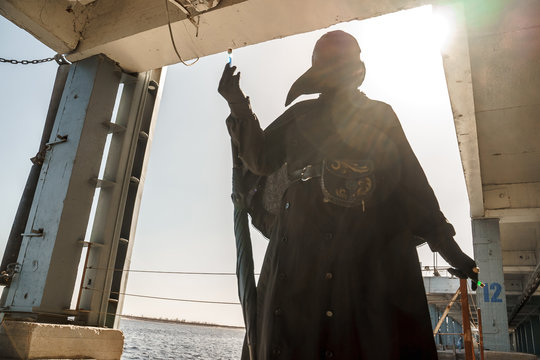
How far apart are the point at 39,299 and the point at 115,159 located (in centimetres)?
136

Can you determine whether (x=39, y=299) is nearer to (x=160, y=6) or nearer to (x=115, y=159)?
(x=115, y=159)

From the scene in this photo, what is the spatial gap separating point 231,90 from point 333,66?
0.38 m

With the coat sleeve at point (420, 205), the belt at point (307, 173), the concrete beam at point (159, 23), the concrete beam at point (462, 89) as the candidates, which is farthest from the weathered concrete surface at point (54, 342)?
the concrete beam at point (462, 89)

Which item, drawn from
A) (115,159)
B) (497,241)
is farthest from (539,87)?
(115,159)

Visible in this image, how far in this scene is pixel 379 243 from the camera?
1254 mm

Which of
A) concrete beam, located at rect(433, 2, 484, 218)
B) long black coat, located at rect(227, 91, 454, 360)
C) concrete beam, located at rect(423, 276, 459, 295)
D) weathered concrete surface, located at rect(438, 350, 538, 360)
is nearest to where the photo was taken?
long black coat, located at rect(227, 91, 454, 360)

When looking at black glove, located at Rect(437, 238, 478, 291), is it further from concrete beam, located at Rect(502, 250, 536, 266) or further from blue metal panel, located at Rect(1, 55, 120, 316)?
concrete beam, located at Rect(502, 250, 536, 266)

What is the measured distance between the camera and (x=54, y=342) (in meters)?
2.91

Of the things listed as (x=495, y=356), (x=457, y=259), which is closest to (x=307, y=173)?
(x=457, y=259)

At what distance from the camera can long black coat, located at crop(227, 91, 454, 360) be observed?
3.80 ft

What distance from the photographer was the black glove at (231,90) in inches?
57.3

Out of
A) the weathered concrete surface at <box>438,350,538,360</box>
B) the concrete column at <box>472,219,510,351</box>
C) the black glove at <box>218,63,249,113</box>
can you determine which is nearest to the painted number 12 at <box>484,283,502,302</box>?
the concrete column at <box>472,219,510,351</box>

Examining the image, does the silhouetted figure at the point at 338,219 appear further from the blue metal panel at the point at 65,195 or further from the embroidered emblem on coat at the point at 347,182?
the blue metal panel at the point at 65,195

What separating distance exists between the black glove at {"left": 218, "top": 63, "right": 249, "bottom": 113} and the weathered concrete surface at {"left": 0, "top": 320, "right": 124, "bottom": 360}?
7.49ft
